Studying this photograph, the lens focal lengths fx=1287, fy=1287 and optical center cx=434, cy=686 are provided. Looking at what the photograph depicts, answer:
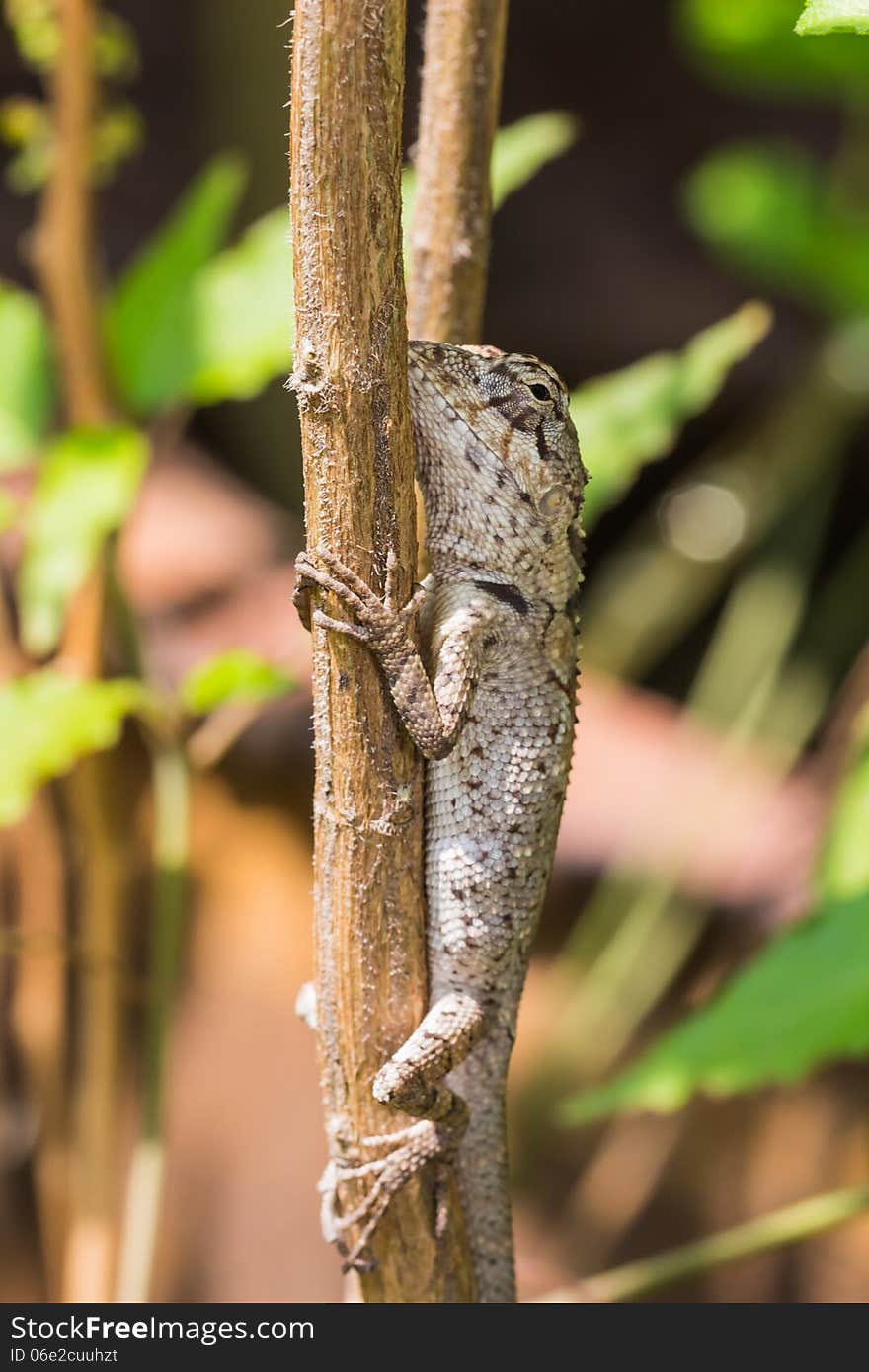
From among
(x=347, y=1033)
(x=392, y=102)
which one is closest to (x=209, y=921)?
(x=347, y=1033)

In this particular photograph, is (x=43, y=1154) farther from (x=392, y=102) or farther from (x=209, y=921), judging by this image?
(x=392, y=102)

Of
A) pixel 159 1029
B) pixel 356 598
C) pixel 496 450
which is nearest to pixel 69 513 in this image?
pixel 496 450

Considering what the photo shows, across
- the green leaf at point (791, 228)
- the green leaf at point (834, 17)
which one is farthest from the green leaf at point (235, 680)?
the green leaf at point (791, 228)

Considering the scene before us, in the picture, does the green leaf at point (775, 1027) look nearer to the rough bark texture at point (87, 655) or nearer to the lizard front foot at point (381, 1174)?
the lizard front foot at point (381, 1174)

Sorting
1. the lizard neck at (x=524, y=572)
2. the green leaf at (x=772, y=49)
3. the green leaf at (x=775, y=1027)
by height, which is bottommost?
the green leaf at (x=775, y=1027)

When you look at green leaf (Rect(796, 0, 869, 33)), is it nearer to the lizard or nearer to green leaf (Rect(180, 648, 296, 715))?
the lizard

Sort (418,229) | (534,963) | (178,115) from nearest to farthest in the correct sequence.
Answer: (418,229) < (534,963) < (178,115)

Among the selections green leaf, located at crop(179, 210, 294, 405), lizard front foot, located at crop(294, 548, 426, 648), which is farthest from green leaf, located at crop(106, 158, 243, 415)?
lizard front foot, located at crop(294, 548, 426, 648)
